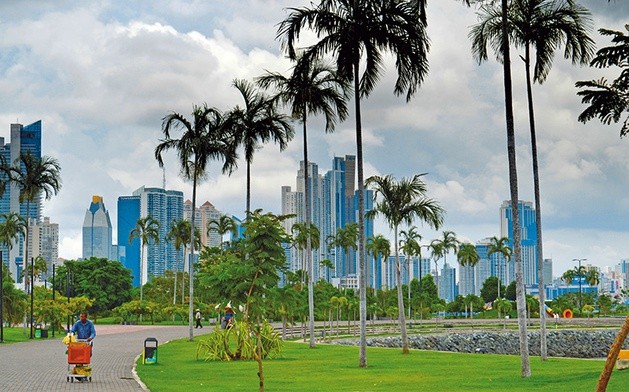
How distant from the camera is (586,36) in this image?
28953 mm

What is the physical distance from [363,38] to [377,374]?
A: 10133 millimetres

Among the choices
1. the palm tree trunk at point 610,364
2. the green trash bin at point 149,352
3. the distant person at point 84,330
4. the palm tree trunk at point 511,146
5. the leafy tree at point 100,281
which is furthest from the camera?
the leafy tree at point 100,281

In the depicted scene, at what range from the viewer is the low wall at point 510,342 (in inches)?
2229

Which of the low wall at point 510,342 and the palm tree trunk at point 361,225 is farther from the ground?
the palm tree trunk at point 361,225

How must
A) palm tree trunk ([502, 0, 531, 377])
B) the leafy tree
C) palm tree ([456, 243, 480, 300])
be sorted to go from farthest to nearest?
palm tree ([456, 243, 480, 300])
the leafy tree
palm tree trunk ([502, 0, 531, 377])

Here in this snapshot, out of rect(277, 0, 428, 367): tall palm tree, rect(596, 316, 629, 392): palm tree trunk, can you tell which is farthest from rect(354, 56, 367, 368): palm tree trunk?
rect(596, 316, 629, 392): palm tree trunk

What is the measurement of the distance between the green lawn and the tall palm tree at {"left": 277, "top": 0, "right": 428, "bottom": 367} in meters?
2.44

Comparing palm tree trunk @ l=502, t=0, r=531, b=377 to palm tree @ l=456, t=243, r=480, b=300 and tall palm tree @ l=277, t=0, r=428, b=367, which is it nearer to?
tall palm tree @ l=277, t=0, r=428, b=367

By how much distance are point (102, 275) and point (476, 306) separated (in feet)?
138

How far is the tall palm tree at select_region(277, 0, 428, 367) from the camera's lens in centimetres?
2873

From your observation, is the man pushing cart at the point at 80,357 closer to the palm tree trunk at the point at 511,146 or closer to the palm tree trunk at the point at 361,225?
the palm tree trunk at the point at 361,225

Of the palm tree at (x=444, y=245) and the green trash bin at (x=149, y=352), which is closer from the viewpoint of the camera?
the green trash bin at (x=149, y=352)

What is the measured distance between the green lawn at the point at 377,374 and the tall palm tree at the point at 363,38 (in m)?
2.44

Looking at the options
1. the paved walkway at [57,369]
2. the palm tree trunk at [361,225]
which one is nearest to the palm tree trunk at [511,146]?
the palm tree trunk at [361,225]
